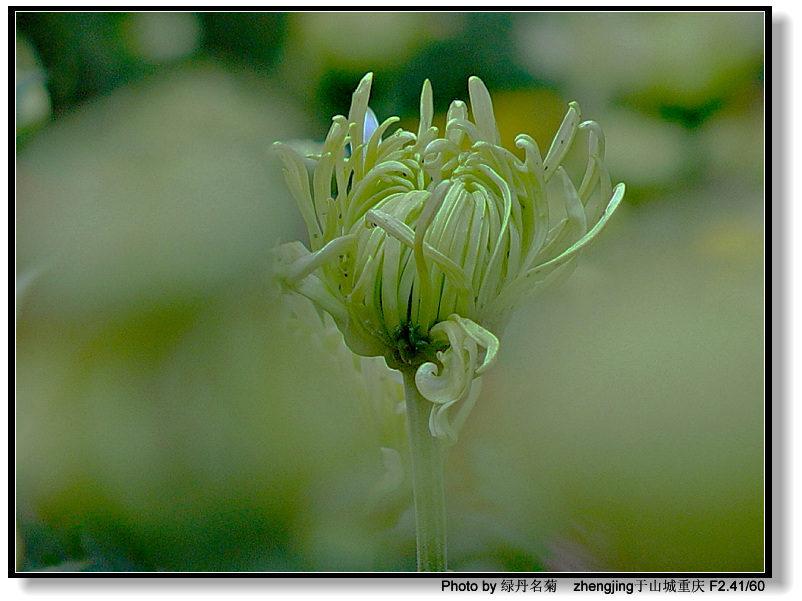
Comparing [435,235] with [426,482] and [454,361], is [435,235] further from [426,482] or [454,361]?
[426,482]

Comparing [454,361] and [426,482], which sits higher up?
[454,361]

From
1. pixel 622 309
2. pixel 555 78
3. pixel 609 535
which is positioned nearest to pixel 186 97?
pixel 555 78

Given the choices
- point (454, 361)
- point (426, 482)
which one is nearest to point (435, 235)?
point (454, 361)

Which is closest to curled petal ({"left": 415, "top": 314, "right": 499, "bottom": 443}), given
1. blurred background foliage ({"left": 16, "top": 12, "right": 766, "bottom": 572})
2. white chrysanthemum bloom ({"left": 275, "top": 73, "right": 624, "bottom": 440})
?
white chrysanthemum bloom ({"left": 275, "top": 73, "right": 624, "bottom": 440})

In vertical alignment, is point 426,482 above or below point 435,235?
below

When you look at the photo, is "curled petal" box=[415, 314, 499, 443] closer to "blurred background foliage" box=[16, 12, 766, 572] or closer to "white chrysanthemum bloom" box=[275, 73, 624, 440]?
"white chrysanthemum bloom" box=[275, 73, 624, 440]

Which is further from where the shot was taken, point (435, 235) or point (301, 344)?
point (301, 344)

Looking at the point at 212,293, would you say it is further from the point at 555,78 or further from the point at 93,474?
the point at 555,78

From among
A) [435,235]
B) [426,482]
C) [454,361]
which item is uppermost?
[435,235]
